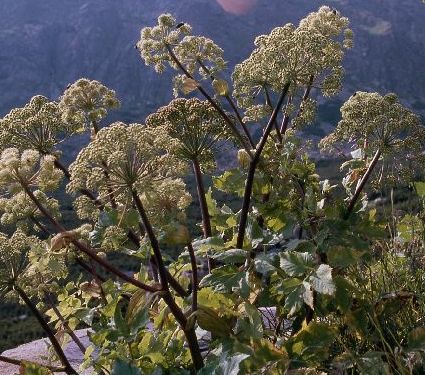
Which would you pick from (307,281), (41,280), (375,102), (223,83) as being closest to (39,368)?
(41,280)

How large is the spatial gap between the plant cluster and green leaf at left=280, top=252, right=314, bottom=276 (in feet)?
0.04

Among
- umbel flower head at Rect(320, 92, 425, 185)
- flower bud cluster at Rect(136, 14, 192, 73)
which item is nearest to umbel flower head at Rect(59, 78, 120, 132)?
flower bud cluster at Rect(136, 14, 192, 73)

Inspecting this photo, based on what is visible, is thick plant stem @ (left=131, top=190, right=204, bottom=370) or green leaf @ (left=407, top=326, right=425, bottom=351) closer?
thick plant stem @ (left=131, top=190, right=204, bottom=370)

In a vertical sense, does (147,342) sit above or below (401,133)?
below

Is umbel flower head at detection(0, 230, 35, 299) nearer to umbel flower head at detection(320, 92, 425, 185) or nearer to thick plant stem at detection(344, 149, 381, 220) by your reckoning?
thick plant stem at detection(344, 149, 381, 220)

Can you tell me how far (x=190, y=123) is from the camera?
4.27m

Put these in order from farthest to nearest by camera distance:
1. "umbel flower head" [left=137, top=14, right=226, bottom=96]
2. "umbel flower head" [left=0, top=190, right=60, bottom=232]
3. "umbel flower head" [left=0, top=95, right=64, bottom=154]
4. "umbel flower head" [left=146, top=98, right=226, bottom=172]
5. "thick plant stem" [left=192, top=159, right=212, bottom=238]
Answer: "umbel flower head" [left=137, top=14, right=226, bottom=96] → "thick plant stem" [left=192, top=159, right=212, bottom=238] → "umbel flower head" [left=0, top=95, right=64, bottom=154] → "umbel flower head" [left=146, top=98, right=226, bottom=172] → "umbel flower head" [left=0, top=190, right=60, bottom=232]

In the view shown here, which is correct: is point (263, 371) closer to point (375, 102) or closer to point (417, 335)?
point (417, 335)

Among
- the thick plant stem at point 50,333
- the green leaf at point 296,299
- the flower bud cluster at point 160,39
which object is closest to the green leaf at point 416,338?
the green leaf at point 296,299

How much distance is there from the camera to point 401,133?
4.91 metres

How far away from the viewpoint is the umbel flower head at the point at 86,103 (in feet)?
16.5

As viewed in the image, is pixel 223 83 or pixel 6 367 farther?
pixel 6 367

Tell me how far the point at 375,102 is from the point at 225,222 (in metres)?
1.56

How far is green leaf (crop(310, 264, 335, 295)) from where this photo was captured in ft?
11.5
